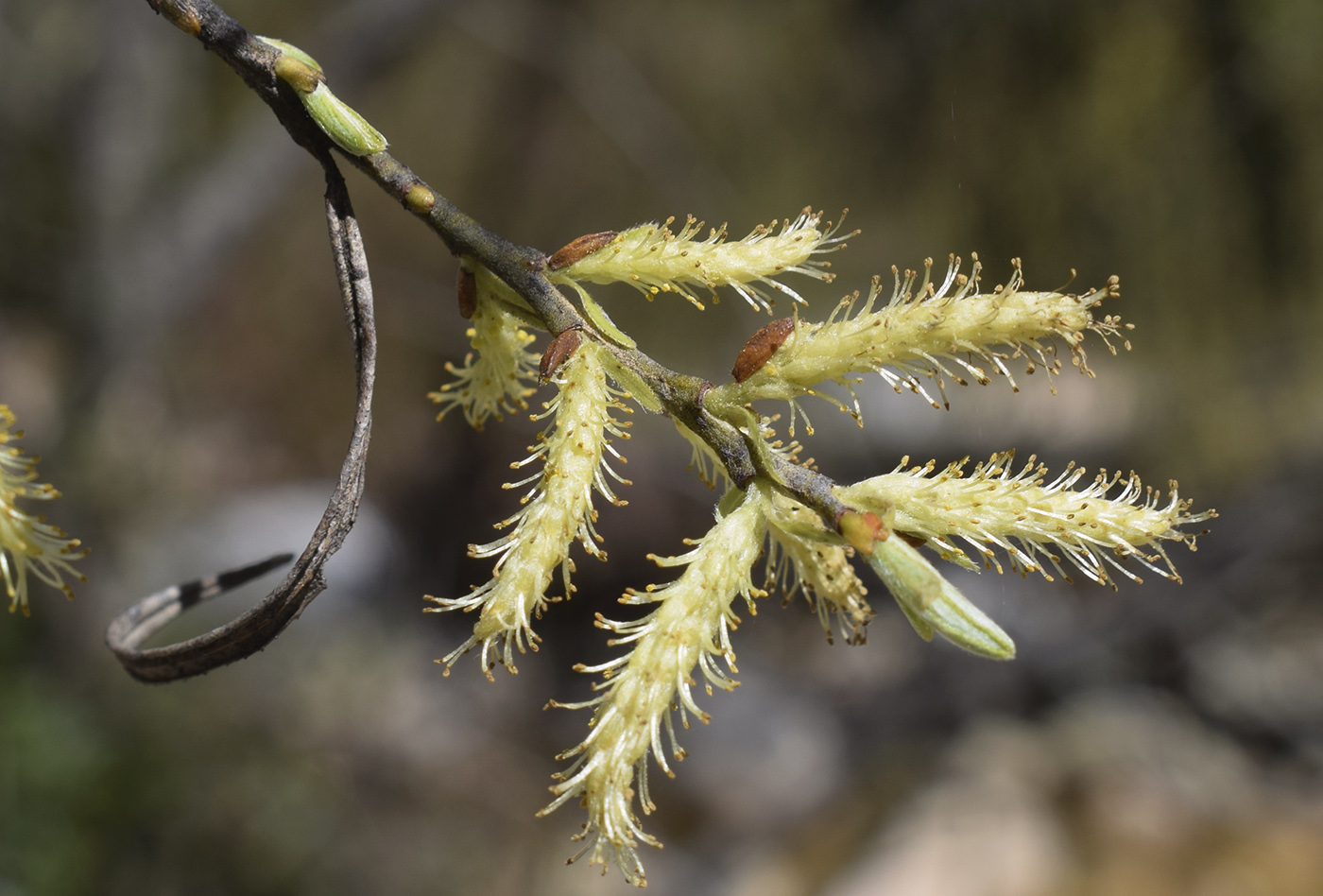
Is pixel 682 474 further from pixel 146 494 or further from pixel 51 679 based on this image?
pixel 51 679

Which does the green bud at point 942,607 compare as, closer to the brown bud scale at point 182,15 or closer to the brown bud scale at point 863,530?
the brown bud scale at point 863,530

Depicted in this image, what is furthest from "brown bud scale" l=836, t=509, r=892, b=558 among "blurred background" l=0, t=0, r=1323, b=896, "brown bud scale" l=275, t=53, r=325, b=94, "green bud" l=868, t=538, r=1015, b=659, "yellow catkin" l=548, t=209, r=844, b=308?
"blurred background" l=0, t=0, r=1323, b=896

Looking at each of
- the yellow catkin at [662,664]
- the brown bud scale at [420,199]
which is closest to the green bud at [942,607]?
the yellow catkin at [662,664]

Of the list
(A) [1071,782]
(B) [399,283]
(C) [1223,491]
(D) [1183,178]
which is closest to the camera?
(A) [1071,782]

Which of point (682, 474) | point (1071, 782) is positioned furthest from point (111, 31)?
point (1071, 782)

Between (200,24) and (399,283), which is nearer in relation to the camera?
(200,24)

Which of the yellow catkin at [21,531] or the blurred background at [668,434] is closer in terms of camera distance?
the yellow catkin at [21,531]
